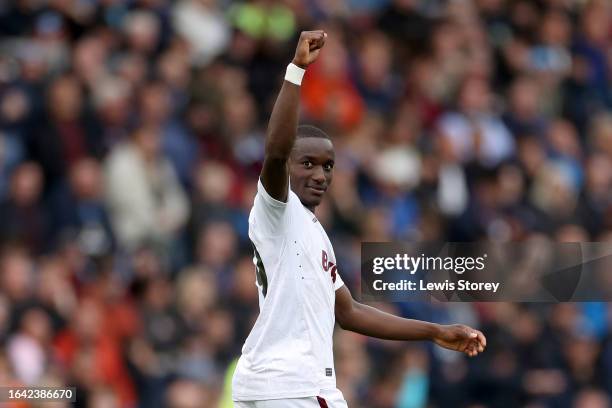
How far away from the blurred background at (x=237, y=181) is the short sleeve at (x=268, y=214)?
4386 millimetres

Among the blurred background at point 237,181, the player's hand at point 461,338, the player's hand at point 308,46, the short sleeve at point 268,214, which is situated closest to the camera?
the player's hand at point 308,46

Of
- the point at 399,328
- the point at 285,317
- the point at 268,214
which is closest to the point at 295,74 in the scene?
the point at 268,214

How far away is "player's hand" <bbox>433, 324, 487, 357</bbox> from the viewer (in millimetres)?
6418

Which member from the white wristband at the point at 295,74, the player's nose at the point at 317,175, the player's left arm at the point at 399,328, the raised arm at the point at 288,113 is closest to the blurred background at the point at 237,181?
the player's left arm at the point at 399,328

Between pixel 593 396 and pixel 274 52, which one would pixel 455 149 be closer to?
pixel 274 52

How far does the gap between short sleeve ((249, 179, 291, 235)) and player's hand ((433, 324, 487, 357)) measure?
1.03 meters

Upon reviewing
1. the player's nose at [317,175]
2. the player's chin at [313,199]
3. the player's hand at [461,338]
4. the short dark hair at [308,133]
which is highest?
the short dark hair at [308,133]

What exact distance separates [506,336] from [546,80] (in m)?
4.27

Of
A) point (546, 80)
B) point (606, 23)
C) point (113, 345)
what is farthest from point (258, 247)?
point (606, 23)

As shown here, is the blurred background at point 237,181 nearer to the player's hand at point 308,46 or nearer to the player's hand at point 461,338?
the player's hand at point 461,338

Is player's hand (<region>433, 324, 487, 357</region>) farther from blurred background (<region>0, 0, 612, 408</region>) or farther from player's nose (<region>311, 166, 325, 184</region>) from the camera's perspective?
blurred background (<region>0, 0, 612, 408</region>)

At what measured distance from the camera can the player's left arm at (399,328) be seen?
645cm

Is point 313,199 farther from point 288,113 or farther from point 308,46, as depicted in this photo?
point 308,46

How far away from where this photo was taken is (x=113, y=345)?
35.7 ft
